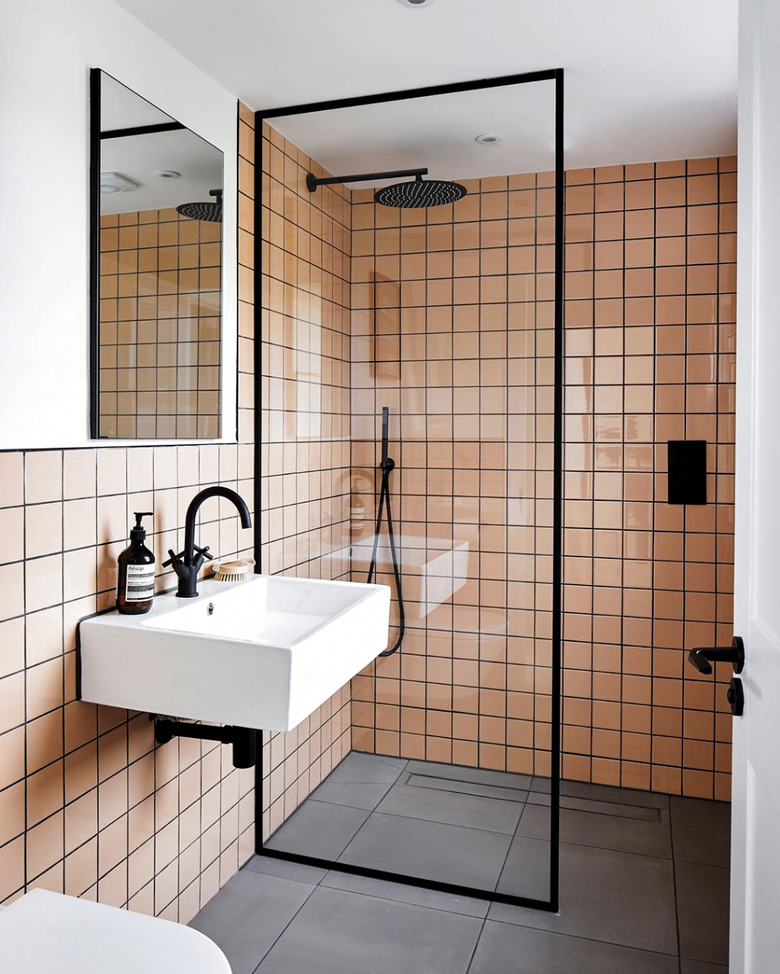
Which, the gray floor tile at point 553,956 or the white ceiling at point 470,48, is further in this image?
the gray floor tile at point 553,956

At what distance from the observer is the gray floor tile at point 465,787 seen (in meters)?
2.34

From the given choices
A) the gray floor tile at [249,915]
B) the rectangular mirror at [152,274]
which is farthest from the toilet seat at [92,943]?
the rectangular mirror at [152,274]

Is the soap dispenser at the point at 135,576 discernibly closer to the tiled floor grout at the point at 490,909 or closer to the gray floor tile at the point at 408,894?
the tiled floor grout at the point at 490,909

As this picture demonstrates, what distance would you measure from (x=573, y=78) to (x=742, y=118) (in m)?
1.08

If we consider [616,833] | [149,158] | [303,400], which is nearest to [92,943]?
[303,400]

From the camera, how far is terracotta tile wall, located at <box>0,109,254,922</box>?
1.56 meters

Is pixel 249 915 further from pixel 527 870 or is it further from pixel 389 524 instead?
pixel 389 524

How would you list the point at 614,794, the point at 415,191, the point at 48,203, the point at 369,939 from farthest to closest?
the point at 614,794
the point at 415,191
the point at 369,939
the point at 48,203

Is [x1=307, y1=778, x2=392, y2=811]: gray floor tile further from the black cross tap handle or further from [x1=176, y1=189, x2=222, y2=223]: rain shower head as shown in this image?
[x1=176, y1=189, x2=222, y2=223]: rain shower head

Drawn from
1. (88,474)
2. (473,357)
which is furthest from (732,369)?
(88,474)

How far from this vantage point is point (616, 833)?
268 centimetres

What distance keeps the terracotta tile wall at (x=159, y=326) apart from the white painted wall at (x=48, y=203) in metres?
0.08

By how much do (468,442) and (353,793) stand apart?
1196 mm

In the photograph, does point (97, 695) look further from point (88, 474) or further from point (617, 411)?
point (617, 411)
